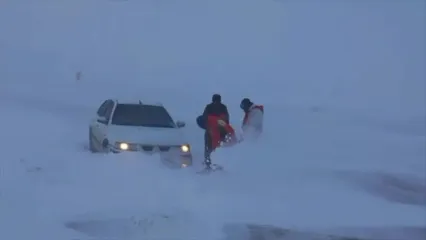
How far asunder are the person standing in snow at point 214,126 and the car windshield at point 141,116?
683mm

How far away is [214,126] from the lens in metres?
16.0

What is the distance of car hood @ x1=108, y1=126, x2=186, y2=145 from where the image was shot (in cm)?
1471

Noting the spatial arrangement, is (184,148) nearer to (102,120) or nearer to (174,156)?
(174,156)

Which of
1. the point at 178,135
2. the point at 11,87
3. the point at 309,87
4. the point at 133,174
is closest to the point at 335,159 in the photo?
the point at 178,135

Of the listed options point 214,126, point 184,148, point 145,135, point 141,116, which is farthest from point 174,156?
point 141,116

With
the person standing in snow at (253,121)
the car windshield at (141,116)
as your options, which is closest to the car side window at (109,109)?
the car windshield at (141,116)

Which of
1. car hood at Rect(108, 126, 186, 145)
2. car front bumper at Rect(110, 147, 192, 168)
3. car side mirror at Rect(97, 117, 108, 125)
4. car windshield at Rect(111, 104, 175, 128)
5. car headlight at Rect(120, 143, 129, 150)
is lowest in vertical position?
car front bumper at Rect(110, 147, 192, 168)

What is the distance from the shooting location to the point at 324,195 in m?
13.2

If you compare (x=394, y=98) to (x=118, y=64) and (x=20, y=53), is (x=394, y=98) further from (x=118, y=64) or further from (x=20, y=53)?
(x=20, y=53)

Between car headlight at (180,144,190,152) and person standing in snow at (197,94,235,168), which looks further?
person standing in snow at (197,94,235,168)

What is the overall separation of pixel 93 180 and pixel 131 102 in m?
5.11

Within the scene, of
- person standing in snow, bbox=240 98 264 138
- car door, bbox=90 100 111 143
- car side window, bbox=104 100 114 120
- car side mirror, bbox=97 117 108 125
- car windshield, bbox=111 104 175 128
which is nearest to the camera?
car door, bbox=90 100 111 143

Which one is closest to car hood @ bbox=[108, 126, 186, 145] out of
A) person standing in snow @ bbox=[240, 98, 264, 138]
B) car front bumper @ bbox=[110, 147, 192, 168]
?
car front bumper @ bbox=[110, 147, 192, 168]

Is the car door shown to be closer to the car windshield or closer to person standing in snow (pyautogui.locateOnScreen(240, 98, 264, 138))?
the car windshield
